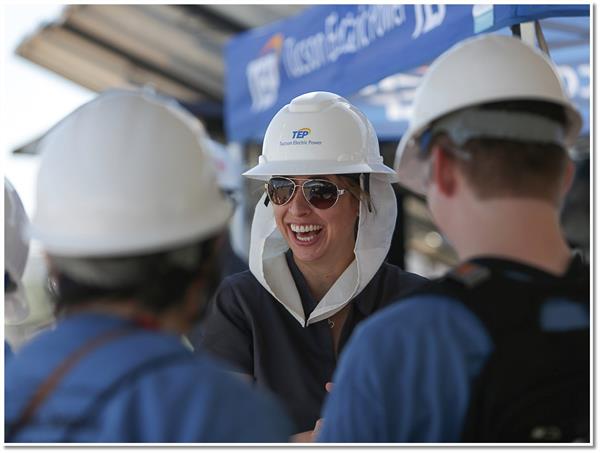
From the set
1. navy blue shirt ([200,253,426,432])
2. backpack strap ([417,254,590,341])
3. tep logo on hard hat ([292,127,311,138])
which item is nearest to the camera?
backpack strap ([417,254,590,341])

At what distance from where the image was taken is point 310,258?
293 centimetres

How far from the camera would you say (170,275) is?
153 centimetres

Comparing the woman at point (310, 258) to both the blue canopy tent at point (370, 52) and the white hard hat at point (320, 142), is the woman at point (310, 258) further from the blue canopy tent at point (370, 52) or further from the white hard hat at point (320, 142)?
the blue canopy tent at point (370, 52)

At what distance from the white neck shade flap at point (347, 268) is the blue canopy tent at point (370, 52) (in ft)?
2.36

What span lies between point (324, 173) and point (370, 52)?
1371 mm

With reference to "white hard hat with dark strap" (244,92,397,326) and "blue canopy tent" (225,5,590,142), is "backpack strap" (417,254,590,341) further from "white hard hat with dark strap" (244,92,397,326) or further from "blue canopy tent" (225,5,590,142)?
"blue canopy tent" (225,5,590,142)

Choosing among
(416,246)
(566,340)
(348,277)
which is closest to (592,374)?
(566,340)

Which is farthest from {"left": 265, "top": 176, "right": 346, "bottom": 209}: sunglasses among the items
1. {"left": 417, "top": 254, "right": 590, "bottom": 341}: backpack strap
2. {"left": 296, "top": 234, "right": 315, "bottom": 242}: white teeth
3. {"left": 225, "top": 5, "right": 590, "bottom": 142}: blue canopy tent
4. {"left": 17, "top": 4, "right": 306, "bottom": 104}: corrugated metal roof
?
{"left": 17, "top": 4, "right": 306, "bottom": 104}: corrugated metal roof

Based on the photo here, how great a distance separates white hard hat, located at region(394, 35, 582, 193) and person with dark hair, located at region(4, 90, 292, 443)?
1.55 feet

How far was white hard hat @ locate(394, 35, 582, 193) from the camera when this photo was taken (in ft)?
5.91

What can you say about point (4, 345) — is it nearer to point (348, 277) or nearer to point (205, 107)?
point (348, 277)

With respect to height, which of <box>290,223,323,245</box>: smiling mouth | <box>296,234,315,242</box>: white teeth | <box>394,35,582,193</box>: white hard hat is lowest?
<box>296,234,315,242</box>: white teeth

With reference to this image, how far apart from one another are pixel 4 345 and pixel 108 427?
35.5 inches

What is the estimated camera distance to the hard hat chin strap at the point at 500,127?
171cm
